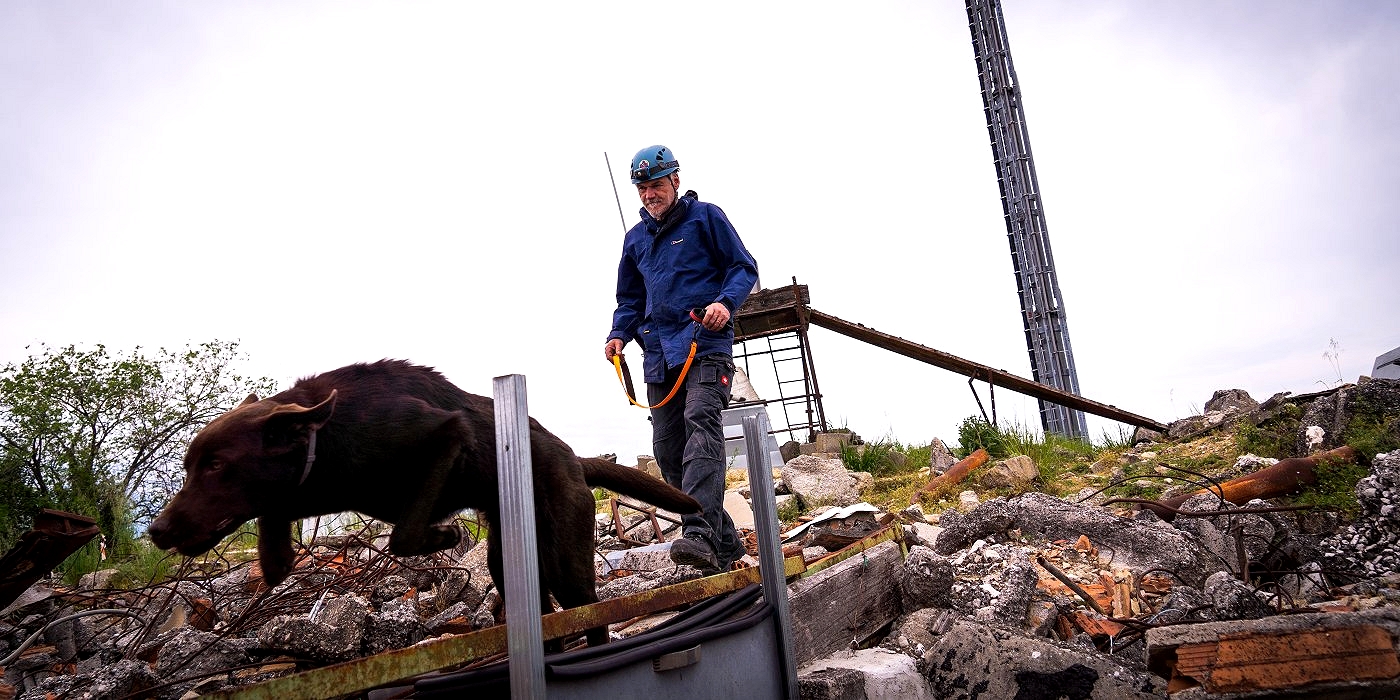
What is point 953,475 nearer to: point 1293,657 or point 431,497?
point 1293,657

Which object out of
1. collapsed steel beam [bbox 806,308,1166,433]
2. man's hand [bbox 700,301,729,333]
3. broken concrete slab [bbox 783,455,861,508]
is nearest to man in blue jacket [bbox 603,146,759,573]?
man's hand [bbox 700,301,729,333]

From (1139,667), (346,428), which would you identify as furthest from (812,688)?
(346,428)

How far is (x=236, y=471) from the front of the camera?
227 centimetres

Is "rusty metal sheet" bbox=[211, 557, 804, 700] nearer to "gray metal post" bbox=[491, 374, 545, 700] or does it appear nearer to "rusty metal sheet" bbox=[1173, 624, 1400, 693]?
"gray metal post" bbox=[491, 374, 545, 700]

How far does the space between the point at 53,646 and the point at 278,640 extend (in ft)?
9.42

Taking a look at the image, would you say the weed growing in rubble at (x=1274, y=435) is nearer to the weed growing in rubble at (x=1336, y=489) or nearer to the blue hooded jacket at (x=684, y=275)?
the weed growing in rubble at (x=1336, y=489)

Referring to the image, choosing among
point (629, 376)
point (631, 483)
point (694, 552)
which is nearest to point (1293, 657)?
point (694, 552)

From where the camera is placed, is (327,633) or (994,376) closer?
(327,633)

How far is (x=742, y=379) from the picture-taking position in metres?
13.9

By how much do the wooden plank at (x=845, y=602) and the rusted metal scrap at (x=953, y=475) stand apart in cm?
415

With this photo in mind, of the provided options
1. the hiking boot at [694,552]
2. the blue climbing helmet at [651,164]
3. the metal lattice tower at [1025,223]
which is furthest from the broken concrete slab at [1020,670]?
the metal lattice tower at [1025,223]

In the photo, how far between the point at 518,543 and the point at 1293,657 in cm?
256

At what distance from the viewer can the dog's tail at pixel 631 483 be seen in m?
3.30

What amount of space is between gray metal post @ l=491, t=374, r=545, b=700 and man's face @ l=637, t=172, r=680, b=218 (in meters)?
2.32
